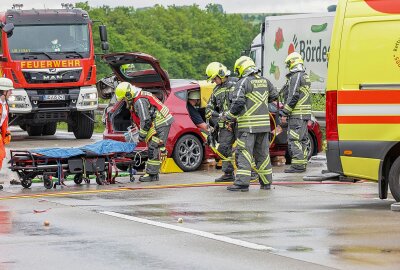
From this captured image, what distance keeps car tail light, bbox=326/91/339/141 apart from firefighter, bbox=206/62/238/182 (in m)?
3.45

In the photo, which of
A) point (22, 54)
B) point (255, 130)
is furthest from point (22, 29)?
point (255, 130)

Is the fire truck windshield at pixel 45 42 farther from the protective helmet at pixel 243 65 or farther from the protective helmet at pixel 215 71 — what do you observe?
the protective helmet at pixel 243 65

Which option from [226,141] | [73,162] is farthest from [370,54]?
[73,162]

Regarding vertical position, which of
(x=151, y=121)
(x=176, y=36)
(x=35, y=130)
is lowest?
(x=35, y=130)

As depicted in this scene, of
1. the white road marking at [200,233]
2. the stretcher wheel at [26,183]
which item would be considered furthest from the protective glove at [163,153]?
the white road marking at [200,233]

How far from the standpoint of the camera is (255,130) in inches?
609

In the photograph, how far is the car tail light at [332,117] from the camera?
13258 millimetres

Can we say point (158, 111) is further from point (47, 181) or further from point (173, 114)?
point (47, 181)

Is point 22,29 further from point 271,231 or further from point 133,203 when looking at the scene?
point 271,231

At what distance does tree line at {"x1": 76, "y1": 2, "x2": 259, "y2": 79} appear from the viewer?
6850 centimetres

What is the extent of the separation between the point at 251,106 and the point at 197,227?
4.05m

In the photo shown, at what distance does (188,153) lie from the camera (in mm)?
18625

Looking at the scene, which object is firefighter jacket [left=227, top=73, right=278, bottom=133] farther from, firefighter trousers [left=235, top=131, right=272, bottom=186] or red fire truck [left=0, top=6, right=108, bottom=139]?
red fire truck [left=0, top=6, right=108, bottom=139]

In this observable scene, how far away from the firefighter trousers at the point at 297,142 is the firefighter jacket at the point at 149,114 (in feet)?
7.77
